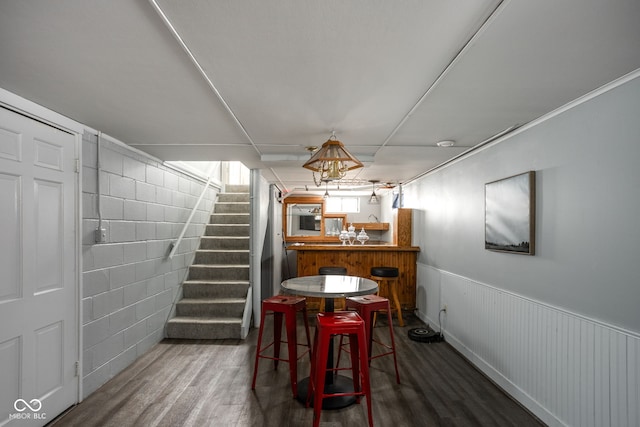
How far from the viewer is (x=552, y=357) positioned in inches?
94.4

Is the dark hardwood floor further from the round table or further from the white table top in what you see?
the white table top

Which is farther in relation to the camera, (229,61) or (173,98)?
(173,98)

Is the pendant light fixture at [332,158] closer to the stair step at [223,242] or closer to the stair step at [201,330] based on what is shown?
the stair step at [201,330]

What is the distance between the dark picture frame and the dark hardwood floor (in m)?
1.25

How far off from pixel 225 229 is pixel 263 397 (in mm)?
3286

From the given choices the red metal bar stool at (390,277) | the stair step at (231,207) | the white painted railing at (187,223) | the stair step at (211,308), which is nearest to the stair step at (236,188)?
the stair step at (231,207)

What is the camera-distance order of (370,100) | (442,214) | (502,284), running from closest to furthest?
(370,100) < (502,284) < (442,214)

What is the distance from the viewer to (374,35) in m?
1.49

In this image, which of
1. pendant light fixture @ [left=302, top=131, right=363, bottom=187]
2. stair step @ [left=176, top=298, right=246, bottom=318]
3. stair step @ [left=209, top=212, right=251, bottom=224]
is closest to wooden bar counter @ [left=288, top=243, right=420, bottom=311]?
stair step @ [left=209, top=212, right=251, bottom=224]

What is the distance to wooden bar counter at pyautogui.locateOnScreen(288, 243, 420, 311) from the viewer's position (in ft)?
18.3

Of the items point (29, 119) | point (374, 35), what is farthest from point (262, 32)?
point (29, 119)

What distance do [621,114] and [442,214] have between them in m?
2.71

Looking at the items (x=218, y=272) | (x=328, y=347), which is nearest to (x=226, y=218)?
(x=218, y=272)

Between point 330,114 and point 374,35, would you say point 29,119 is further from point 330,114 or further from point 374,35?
point 374,35
